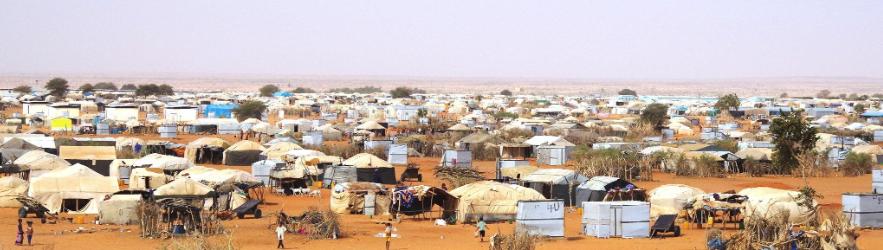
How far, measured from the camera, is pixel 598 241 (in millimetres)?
21047

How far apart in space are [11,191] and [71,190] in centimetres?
180

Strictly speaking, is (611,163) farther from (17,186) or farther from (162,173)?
(17,186)

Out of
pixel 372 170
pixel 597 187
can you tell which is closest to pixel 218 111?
pixel 372 170

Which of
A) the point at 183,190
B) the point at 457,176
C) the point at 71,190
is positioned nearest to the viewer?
the point at 183,190

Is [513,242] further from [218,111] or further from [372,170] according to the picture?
[218,111]

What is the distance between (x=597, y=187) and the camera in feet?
85.6

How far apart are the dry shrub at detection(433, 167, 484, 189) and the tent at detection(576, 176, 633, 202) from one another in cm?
331

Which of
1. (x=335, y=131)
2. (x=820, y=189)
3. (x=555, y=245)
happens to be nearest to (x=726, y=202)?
(x=555, y=245)

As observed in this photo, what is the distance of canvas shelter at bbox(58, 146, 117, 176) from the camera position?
3316cm

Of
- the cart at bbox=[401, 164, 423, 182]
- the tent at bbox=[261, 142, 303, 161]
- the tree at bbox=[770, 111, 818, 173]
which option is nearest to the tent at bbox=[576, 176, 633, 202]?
the cart at bbox=[401, 164, 423, 182]

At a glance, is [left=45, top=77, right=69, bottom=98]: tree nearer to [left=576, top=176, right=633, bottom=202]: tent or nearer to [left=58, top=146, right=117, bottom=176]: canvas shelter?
[left=58, top=146, right=117, bottom=176]: canvas shelter

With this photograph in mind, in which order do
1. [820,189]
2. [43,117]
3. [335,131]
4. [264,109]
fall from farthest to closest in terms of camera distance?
1. [264,109]
2. [43,117]
3. [335,131]
4. [820,189]

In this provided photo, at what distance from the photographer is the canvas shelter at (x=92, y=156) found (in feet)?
109

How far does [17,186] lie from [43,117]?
4007 centimetres
